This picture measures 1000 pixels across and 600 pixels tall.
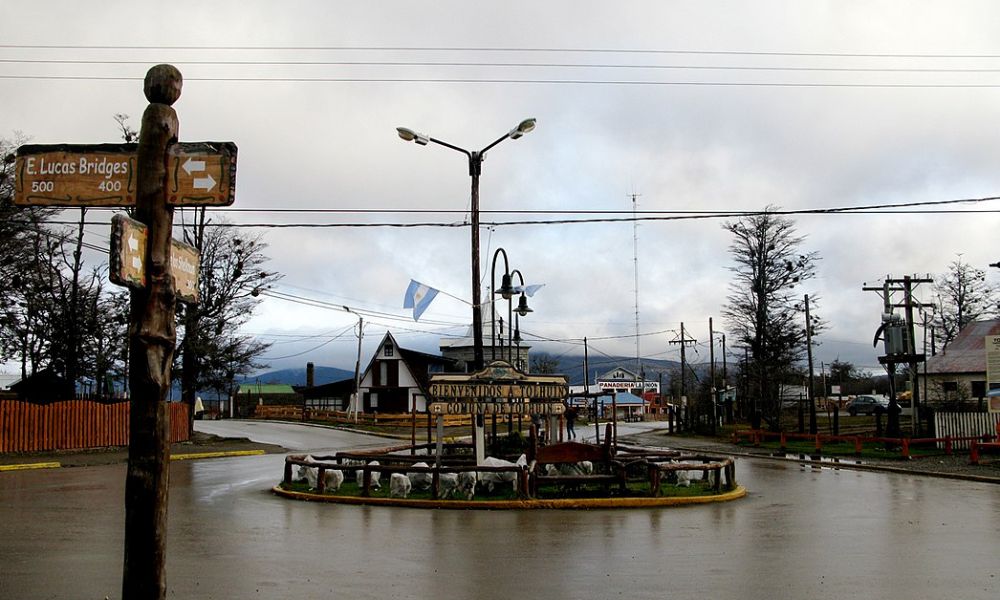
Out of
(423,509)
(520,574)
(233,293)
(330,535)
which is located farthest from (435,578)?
(233,293)

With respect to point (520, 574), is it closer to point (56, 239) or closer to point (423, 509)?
point (423, 509)

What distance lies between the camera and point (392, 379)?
76.2 meters

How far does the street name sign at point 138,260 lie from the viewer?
19.1 feet

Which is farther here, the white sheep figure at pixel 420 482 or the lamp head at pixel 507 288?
the lamp head at pixel 507 288

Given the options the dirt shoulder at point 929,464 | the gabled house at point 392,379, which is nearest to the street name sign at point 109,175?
the dirt shoulder at point 929,464

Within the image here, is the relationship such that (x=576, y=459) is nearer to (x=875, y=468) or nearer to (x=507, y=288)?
(x=507, y=288)

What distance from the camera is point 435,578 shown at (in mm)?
9656

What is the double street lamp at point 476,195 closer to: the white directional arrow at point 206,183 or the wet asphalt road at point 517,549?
the wet asphalt road at point 517,549

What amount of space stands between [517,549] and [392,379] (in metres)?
65.3

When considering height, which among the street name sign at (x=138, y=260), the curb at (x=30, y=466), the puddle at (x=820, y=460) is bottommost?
the puddle at (x=820, y=460)

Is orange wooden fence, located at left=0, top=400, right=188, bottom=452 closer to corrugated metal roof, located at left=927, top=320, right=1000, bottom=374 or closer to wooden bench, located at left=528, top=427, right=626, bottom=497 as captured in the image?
wooden bench, located at left=528, top=427, right=626, bottom=497

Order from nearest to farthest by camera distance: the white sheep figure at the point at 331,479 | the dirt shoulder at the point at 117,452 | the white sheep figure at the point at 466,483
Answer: the white sheep figure at the point at 466,483
the white sheep figure at the point at 331,479
the dirt shoulder at the point at 117,452

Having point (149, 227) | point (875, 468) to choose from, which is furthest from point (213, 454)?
point (149, 227)

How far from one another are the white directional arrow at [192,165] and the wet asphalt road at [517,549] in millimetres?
4357
